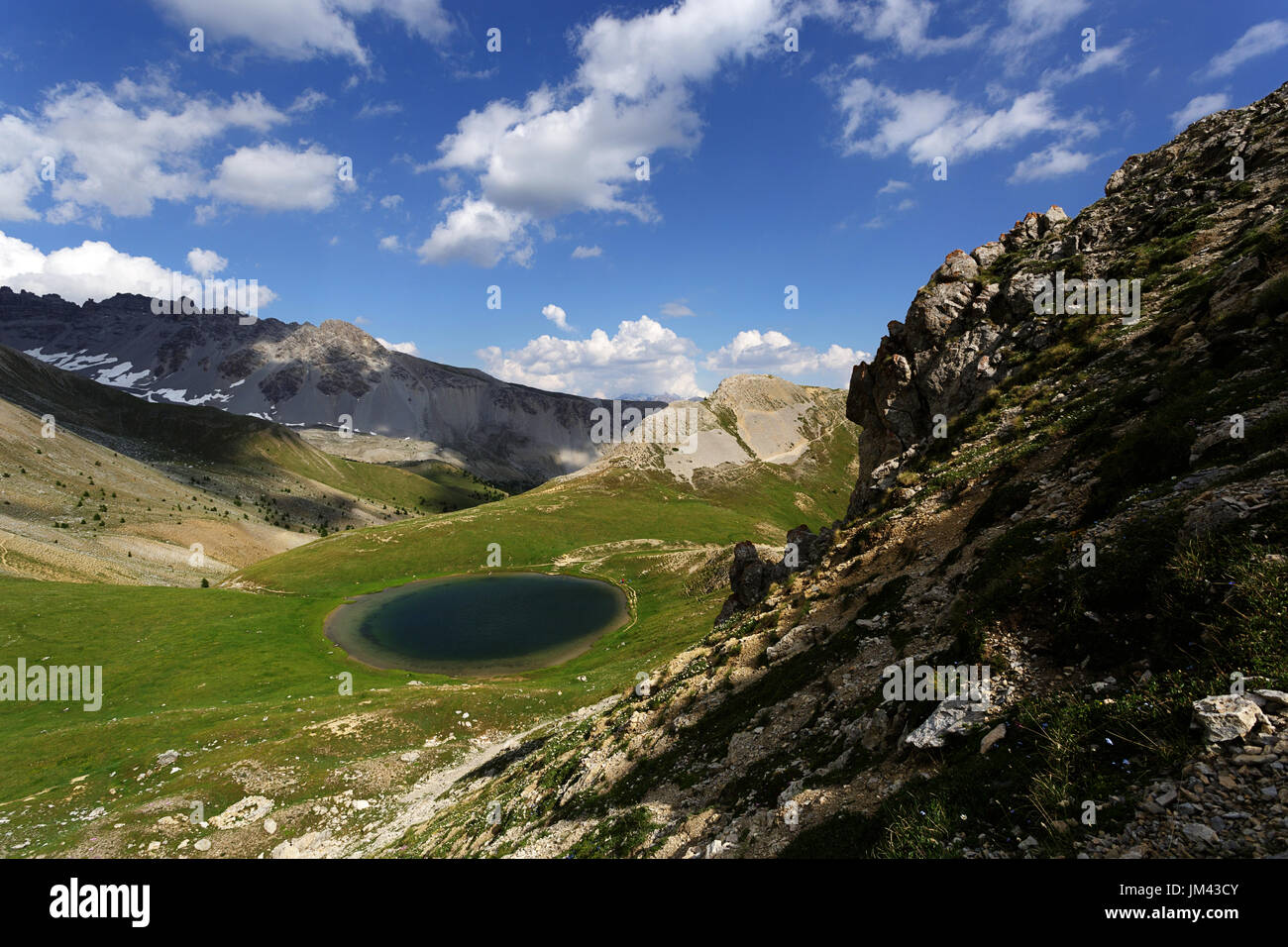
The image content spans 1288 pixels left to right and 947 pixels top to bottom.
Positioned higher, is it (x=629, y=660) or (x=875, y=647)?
(x=875, y=647)

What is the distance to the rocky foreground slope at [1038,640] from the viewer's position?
24.3ft

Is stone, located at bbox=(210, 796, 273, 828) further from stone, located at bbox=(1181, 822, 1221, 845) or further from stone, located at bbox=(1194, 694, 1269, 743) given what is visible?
stone, located at bbox=(1194, 694, 1269, 743)

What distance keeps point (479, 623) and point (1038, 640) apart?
343ft

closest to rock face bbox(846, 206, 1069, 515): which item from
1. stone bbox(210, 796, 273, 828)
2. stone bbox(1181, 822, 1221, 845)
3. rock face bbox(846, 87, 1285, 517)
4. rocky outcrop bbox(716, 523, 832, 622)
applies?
rock face bbox(846, 87, 1285, 517)

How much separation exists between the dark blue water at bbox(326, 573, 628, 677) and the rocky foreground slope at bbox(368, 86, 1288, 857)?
51525 millimetres

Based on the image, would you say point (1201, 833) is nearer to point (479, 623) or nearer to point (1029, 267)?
point (1029, 267)

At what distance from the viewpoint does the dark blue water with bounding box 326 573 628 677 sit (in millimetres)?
84688

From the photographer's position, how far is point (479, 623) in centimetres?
10294

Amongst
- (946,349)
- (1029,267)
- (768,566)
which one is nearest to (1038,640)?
(946,349)

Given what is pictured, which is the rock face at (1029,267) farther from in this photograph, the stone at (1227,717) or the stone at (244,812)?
the stone at (244,812)
